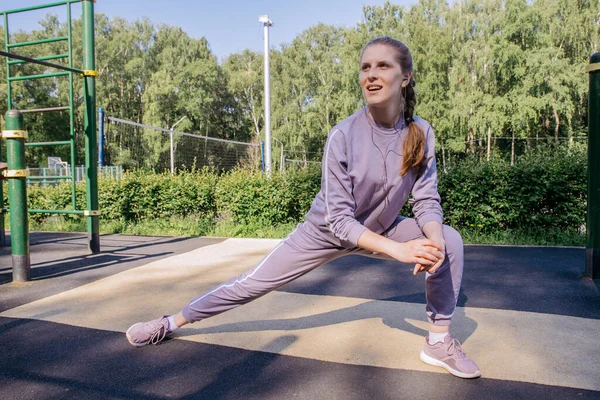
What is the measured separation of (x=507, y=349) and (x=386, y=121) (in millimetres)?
1480

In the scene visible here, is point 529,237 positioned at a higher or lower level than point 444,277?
lower

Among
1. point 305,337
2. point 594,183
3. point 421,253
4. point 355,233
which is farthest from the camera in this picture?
point 594,183

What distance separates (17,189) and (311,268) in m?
3.25

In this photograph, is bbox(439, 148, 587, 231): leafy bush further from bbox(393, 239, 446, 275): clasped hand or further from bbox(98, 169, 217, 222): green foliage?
bbox(393, 239, 446, 275): clasped hand

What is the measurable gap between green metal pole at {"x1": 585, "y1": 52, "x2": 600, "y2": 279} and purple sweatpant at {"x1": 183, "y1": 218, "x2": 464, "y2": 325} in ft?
8.19

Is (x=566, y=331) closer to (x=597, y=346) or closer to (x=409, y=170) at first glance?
(x=597, y=346)

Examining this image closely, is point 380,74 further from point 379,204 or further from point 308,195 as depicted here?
point 308,195

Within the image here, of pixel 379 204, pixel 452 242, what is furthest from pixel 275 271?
pixel 452 242

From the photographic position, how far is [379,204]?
93.0 inches

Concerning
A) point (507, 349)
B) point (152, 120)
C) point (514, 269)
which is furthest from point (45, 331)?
point (152, 120)

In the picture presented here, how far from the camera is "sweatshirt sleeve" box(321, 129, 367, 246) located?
2.21m

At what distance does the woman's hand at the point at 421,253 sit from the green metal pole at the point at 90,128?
4971 mm

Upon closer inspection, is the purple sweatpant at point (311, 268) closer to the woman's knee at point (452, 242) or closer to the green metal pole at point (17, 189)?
the woman's knee at point (452, 242)

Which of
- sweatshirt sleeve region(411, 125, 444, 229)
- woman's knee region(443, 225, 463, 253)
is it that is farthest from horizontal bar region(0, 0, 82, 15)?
woman's knee region(443, 225, 463, 253)
